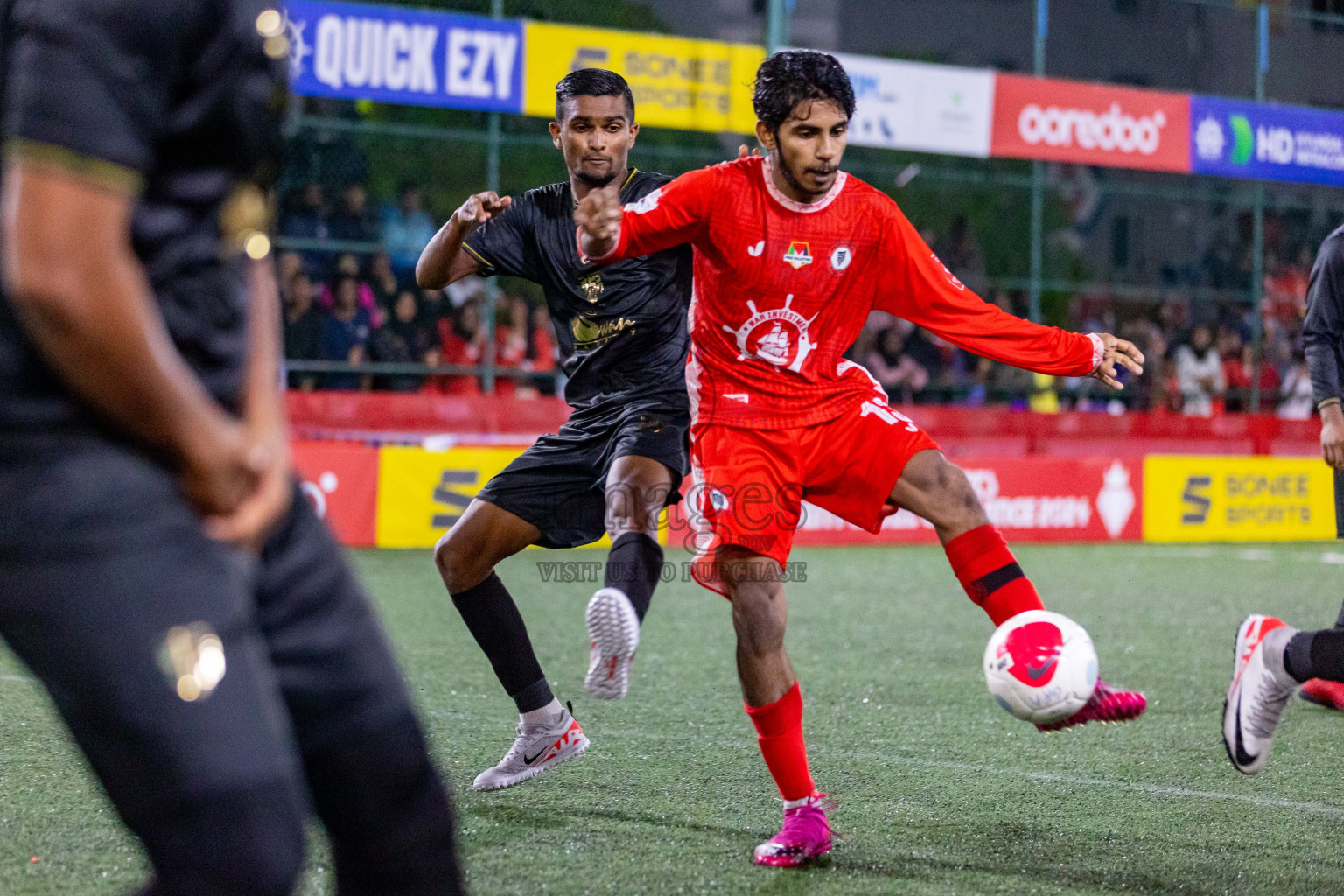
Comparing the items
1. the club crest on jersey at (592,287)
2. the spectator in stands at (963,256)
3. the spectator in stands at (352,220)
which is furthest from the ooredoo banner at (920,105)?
the club crest on jersey at (592,287)

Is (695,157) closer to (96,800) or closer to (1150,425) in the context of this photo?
(1150,425)

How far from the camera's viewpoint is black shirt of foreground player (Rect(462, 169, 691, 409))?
4547mm

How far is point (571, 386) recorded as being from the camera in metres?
4.66

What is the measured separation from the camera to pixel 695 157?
15.9 metres

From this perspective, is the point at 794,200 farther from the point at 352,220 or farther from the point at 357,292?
the point at 352,220

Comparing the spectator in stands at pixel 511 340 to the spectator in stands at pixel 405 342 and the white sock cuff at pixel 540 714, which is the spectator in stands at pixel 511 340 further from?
the white sock cuff at pixel 540 714

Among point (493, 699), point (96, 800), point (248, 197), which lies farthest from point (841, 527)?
point (248, 197)

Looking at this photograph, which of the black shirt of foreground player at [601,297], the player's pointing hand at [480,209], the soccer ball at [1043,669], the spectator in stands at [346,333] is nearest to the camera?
the soccer ball at [1043,669]

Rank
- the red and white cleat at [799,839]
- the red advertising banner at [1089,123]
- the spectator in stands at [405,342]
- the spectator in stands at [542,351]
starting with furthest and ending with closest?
1. the red advertising banner at [1089,123]
2. the spectator in stands at [542,351]
3. the spectator in stands at [405,342]
4. the red and white cleat at [799,839]

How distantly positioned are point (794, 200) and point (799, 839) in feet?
5.86

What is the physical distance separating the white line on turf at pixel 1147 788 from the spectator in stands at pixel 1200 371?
44.2ft

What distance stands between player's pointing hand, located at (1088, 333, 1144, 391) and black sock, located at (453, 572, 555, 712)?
2.02 meters

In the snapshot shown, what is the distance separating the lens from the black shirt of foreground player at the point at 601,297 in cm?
455

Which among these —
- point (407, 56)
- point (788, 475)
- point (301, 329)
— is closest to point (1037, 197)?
point (407, 56)
